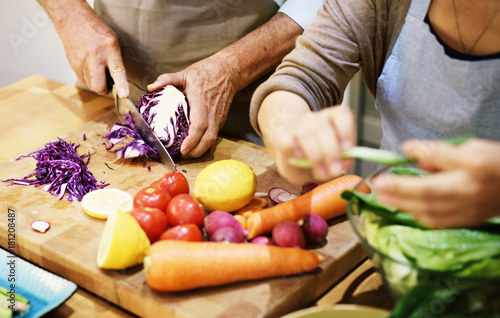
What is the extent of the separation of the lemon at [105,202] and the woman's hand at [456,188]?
96 cm

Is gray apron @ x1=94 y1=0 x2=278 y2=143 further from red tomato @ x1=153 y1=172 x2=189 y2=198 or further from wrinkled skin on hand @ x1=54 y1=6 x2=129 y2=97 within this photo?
red tomato @ x1=153 y1=172 x2=189 y2=198

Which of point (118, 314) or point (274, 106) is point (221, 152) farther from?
point (118, 314)

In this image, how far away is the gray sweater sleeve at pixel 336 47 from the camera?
5.10 ft

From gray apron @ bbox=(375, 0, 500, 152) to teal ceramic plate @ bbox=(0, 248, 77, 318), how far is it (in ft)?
3.60

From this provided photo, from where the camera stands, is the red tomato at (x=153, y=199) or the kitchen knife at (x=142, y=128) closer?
the red tomato at (x=153, y=199)

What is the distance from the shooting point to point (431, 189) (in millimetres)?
792

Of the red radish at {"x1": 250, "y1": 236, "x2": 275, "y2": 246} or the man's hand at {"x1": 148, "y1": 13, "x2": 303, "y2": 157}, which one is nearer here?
the red radish at {"x1": 250, "y1": 236, "x2": 275, "y2": 246}

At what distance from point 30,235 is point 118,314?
15.5 inches

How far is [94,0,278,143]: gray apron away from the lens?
6.98 ft

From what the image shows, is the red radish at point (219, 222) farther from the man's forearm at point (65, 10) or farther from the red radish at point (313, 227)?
the man's forearm at point (65, 10)

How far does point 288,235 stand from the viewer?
133 cm

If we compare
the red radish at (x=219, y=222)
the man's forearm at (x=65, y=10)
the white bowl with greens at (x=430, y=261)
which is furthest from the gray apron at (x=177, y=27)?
the white bowl with greens at (x=430, y=261)

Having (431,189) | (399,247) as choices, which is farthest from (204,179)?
→ (431,189)

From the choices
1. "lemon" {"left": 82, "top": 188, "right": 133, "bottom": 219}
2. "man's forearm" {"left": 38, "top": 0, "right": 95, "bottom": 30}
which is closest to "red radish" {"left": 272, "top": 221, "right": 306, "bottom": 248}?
"lemon" {"left": 82, "top": 188, "right": 133, "bottom": 219}
